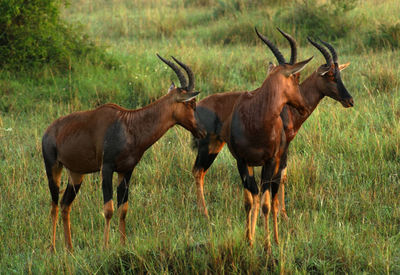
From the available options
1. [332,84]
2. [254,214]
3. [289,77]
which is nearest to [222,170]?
[332,84]

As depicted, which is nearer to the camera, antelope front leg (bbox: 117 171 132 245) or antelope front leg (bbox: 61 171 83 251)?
antelope front leg (bbox: 117 171 132 245)

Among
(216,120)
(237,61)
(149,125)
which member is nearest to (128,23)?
(237,61)

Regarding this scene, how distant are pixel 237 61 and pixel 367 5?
203 inches

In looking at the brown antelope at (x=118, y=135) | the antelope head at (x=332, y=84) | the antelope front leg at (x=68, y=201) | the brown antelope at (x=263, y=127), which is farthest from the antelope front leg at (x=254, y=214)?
the antelope head at (x=332, y=84)

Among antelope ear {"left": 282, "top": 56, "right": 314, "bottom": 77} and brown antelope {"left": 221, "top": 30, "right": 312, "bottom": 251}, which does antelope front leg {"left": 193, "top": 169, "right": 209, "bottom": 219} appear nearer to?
brown antelope {"left": 221, "top": 30, "right": 312, "bottom": 251}

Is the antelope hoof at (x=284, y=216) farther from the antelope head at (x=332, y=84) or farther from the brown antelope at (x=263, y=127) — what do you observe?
the antelope head at (x=332, y=84)

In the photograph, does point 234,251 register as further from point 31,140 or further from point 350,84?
point 350,84

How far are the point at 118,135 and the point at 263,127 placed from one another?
1201 millimetres

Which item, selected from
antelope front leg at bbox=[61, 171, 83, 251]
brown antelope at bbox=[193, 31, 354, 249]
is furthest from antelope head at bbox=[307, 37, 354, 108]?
antelope front leg at bbox=[61, 171, 83, 251]

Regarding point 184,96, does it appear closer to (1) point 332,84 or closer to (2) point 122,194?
(2) point 122,194

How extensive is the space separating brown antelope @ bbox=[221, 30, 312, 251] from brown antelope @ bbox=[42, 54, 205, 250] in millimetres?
400

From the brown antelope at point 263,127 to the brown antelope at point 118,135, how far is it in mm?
400

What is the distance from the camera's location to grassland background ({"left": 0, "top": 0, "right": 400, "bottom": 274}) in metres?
4.59

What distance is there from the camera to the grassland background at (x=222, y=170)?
4590 millimetres
